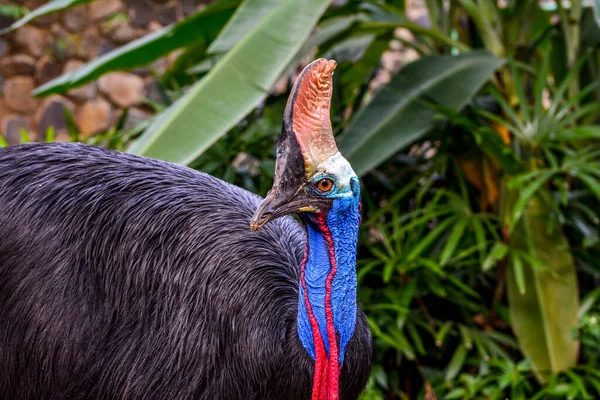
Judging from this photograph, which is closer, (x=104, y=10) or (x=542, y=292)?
(x=542, y=292)

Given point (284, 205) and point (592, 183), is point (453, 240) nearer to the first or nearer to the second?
point (592, 183)

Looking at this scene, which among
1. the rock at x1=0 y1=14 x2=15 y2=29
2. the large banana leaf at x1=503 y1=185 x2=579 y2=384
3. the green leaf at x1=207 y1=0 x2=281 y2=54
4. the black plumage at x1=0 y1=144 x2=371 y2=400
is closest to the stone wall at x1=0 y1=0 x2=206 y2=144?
the rock at x1=0 y1=14 x2=15 y2=29

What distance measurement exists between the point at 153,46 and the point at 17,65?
7.70ft

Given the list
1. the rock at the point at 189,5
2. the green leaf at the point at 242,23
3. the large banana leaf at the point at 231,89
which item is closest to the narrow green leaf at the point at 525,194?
the large banana leaf at the point at 231,89

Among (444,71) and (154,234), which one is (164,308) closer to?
(154,234)

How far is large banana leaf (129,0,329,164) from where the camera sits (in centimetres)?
240

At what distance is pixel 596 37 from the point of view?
3367mm

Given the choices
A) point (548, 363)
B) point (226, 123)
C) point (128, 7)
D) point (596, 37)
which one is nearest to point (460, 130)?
point (596, 37)

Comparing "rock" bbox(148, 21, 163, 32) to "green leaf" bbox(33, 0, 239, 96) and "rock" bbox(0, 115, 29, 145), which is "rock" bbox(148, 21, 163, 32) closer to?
"rock" bbox(0, 115, 29, 145)

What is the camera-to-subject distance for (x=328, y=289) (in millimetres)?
1570

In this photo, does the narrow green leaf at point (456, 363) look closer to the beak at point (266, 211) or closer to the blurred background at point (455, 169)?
the blurred background at point (455, 169)

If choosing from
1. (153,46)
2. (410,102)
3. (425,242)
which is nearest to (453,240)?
(425,242)

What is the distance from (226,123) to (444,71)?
102 cm

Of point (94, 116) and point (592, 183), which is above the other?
point (592, 183)
